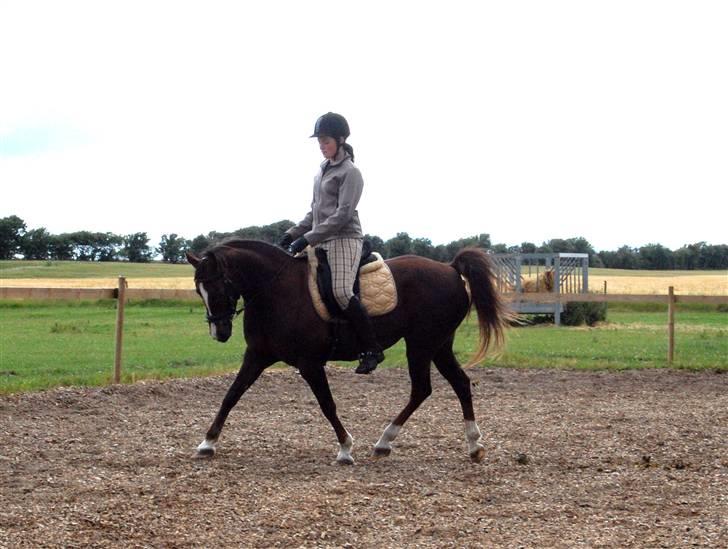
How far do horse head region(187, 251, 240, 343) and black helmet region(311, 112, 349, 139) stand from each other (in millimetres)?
1243

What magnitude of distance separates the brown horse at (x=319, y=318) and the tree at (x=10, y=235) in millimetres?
53212

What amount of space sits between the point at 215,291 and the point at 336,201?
1179mm

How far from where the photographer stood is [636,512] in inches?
212

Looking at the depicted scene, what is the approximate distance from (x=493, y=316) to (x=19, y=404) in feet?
16.0

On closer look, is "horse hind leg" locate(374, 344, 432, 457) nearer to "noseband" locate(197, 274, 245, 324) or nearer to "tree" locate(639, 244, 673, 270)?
"noseband" locate(197, 274, 245, 324)

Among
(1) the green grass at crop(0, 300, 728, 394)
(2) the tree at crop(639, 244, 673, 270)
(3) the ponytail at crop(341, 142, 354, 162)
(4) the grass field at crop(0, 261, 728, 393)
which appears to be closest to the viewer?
(3) the ponytail at crop(341, 142, 354, 162)

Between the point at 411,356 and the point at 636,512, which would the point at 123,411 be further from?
the point at 636,512

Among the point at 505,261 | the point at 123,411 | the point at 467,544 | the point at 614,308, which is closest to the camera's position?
the point at 467,544

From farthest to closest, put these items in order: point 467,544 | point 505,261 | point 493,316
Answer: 1. point 505,261
2. point 493,316
3. point 467,544

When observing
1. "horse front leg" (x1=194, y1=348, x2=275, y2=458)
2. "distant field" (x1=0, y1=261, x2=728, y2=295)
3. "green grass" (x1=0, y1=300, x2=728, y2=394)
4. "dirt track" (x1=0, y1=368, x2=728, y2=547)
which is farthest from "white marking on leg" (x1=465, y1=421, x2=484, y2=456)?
"distant field" (x1=0, y1=261, x2=728, y2=295)

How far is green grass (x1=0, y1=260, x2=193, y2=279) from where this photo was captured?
49.1 m

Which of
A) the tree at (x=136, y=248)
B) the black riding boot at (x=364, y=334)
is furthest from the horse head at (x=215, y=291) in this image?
the tree at (x=136, y=248)

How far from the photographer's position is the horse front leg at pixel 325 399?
708 cm

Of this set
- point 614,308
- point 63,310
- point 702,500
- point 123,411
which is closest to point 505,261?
point 614,308
